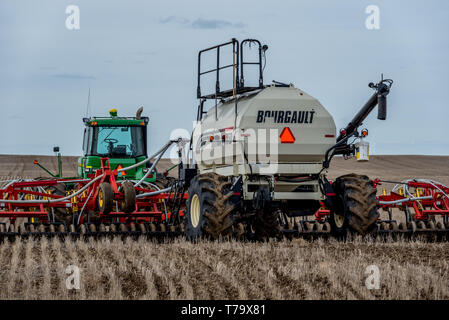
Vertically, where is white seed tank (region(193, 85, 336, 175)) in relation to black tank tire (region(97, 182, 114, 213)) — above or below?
above

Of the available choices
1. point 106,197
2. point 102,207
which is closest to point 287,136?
point 106,197

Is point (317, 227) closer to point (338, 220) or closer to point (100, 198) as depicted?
point (338, 220)

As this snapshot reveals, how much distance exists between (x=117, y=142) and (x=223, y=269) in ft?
27.8

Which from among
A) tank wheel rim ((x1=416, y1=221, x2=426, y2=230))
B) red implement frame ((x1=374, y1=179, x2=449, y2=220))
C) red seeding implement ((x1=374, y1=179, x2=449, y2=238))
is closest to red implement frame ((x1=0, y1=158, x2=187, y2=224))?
red seeding implement ((x1=374, y1=179, x2=449, y2=238))

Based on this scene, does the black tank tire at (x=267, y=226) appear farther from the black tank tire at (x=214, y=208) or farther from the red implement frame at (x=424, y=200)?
the black tank tire at (x=214, y=208)

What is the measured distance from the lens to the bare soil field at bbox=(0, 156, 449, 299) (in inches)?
301

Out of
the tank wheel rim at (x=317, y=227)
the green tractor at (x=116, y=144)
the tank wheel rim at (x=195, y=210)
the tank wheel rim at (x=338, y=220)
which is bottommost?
the tank wheel rim at (x=317, y=227)

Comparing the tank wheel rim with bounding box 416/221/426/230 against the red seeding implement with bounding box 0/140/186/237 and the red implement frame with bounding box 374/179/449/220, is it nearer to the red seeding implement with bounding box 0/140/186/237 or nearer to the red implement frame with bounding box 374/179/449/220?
the red implement frame with bounding box 374/179/449/220

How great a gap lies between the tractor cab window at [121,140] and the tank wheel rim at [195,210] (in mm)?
4581

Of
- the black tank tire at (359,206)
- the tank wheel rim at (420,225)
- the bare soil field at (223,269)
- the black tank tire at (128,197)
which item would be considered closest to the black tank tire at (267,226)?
the black tank tire at (359,206)

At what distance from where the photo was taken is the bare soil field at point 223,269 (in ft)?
25.1

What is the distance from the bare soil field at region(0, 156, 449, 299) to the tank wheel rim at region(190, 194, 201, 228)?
0.50 metres
